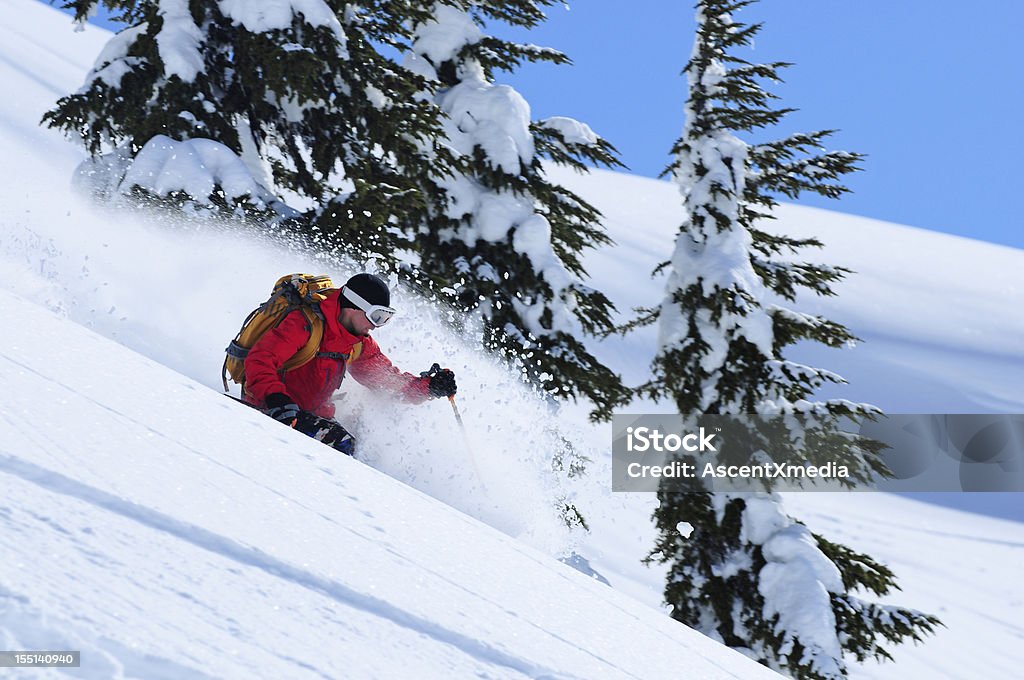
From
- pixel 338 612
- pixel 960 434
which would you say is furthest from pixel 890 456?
pixel 338 612

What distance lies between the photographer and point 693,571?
10164 millimetres

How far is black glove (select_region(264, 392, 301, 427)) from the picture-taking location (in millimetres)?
6074

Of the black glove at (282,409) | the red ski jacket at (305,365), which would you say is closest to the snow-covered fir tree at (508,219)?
the red ski jacket at (305,365)

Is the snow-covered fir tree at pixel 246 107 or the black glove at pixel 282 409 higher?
the snow-covered fir tree at pixel 246 107

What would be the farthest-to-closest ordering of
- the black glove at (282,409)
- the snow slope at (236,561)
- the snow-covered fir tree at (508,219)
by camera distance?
1. the snow-covered fir tree at (508,219)
2. the black glove at (282,409)
3. the snow slope at (236,561)

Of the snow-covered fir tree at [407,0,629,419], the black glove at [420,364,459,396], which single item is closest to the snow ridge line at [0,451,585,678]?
the black glove at [420,364,459,396]

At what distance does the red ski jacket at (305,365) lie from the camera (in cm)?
634

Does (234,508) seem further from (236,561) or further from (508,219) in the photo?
(508,219)

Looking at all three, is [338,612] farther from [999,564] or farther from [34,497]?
[999,564]

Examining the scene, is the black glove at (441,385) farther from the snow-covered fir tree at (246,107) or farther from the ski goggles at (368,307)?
the snow-covered fir tree at (246,107)

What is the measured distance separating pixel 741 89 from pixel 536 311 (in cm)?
382

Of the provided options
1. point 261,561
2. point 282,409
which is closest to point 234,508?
point 261,561

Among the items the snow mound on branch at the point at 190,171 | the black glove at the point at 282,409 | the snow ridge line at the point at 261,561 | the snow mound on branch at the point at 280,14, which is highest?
the snow mound on branch at the point at 280,14

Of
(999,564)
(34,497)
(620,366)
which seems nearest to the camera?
(34,497)
